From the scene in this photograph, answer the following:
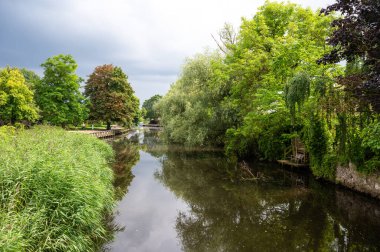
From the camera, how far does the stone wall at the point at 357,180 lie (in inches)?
421

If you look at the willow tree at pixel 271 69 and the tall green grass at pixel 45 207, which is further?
the willow tree at pixel 271 69

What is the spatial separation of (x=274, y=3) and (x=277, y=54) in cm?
734

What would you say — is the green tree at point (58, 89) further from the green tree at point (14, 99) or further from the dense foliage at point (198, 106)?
the dense foliage at point (198, 106)

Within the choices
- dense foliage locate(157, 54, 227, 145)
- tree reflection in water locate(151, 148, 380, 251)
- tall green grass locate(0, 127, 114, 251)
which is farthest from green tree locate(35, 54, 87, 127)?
tall green grass locate(0, 127, 114, 251)

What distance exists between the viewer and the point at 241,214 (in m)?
9.59

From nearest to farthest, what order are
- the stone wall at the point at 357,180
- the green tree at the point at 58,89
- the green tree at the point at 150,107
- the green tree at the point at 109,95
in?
the stone wall at the point at 357,180
the green tree at the point at 58,89
the green tree at the point at 109,95
the green tree at the point at 150,107

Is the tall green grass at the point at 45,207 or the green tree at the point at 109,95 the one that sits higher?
the green tree at the point at 109,95

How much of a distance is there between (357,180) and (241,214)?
5966 millimetres

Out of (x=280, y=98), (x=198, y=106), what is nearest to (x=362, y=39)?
(x=280, y=98)

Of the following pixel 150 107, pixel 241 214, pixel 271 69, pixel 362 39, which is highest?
pixel 150 107

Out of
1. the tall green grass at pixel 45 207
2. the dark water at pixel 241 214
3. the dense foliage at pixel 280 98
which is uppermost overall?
the dense foliage at pixel 280 98

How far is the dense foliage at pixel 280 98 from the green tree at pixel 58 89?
36.2 feet

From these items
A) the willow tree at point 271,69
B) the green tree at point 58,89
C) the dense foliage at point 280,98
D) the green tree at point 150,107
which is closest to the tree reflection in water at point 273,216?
the dense foliage at point 280,98

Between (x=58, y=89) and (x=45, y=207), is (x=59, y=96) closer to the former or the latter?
(x=58, y=89)
